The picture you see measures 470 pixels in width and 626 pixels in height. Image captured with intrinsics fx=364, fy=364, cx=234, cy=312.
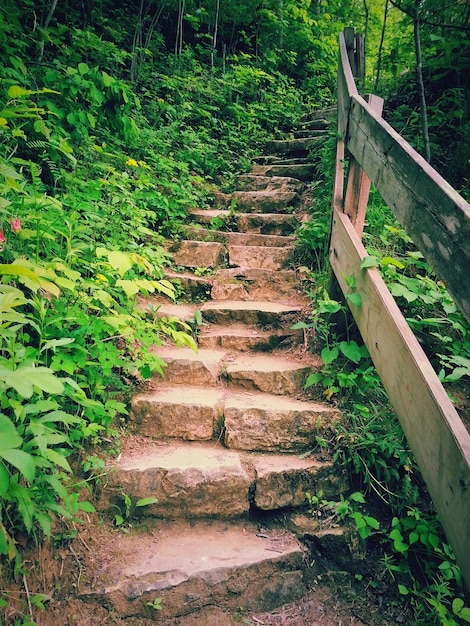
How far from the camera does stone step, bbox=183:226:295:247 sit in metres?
3.66

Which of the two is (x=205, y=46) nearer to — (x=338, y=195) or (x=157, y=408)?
(x=338, y=195)

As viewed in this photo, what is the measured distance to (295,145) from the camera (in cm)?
539

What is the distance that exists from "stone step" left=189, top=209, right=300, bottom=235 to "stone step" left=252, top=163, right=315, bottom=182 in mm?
1021

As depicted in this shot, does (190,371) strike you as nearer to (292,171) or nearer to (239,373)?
(239,373)

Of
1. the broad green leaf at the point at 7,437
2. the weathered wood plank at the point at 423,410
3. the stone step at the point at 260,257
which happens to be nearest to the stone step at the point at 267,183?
the stone step at the point at 260,257

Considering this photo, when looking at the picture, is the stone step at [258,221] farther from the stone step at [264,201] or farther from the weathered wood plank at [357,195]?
the weathered wood plank at [357,195]

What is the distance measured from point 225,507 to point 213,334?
4.06 feet

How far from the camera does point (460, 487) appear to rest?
3.42ft

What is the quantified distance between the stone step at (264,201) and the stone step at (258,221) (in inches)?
7.6

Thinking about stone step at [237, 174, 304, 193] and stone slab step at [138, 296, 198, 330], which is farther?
stone step at [237, 174, 304, 193]

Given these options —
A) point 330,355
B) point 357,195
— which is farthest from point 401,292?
point 357,195

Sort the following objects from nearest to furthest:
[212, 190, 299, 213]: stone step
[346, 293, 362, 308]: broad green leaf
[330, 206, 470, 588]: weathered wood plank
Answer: [330, 206, 470, 588]: weathered wood plank → [346, 293, 362, 308]: broad green leaf → [212, 190, 299, 213]: stone step

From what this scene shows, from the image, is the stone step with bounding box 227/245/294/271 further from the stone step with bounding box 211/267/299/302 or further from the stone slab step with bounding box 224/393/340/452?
the stone slab step with bounding box 224/393/340/452

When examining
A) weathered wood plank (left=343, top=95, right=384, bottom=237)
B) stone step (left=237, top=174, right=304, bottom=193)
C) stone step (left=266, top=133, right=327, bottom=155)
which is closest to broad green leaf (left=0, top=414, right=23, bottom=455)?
weathered wood plank (left=343, top=95, right=384, bottom=237)
